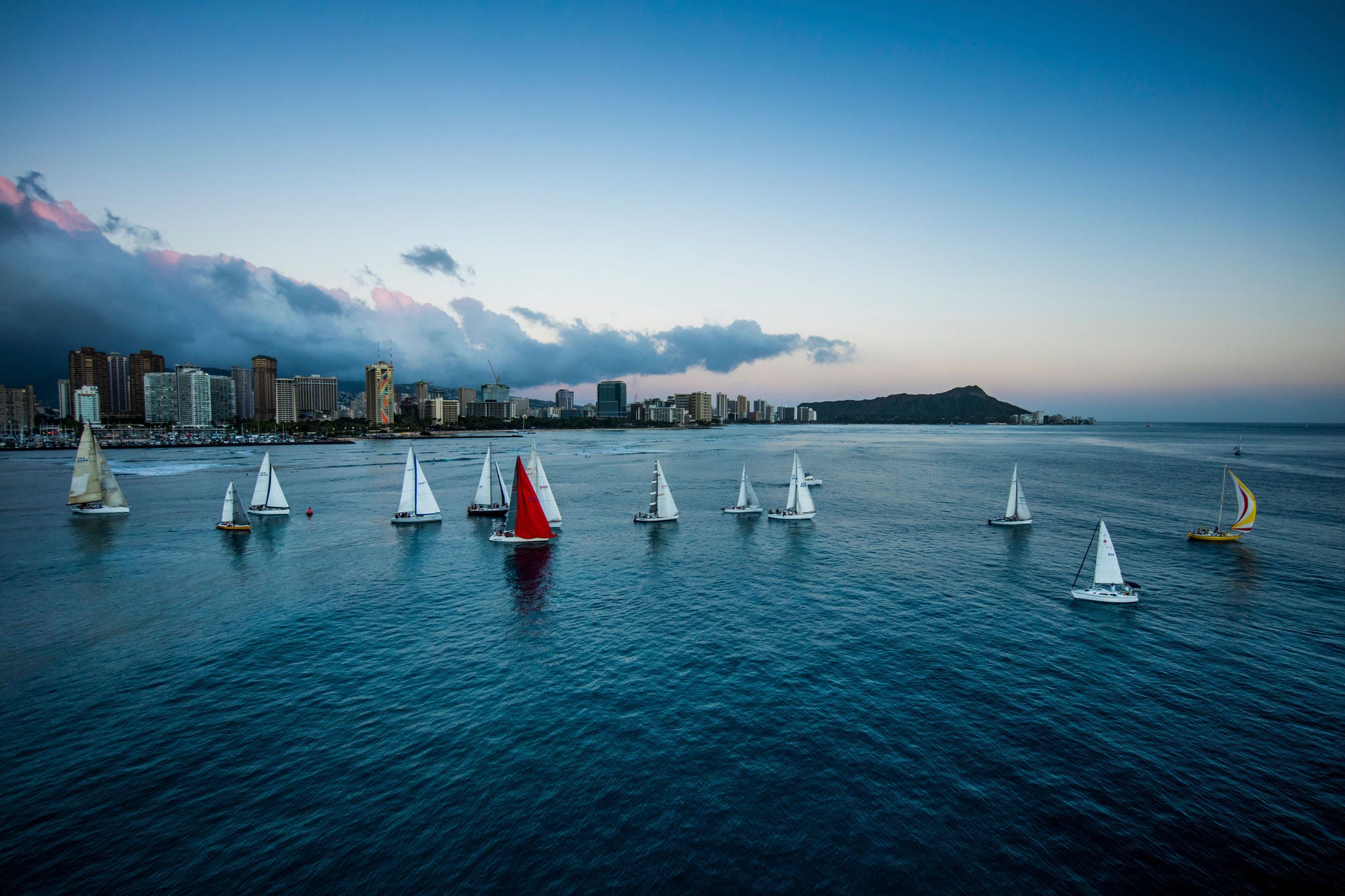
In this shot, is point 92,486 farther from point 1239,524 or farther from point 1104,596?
point 1239,524

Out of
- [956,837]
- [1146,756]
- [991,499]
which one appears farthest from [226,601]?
[991,499]

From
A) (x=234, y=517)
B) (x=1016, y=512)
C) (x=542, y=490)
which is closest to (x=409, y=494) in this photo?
(x=234, y=517)

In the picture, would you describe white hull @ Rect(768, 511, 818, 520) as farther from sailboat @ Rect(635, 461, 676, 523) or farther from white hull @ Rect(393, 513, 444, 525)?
white hull @ Rect(393, 513, 444, 525)

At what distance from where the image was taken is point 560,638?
38.9m

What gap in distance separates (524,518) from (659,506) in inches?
802

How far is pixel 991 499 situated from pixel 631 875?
327 ft

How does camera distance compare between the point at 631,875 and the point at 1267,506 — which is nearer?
the point at 631,875

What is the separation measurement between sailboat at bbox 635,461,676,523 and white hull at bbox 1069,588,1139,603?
46752 mm

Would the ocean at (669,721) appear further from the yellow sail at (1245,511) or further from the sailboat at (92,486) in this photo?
the sailboat at (92,486)

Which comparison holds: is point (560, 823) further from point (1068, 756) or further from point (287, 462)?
point (287, 462)

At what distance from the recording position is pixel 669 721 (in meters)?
28.3

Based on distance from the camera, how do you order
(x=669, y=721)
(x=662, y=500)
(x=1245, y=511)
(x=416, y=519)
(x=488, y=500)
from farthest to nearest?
1. (x=488, y=500)
2. (x=662, y=500)
3. (x=416, y=519)
4. (x=1245, y=511)
5. (x=669, y=721)

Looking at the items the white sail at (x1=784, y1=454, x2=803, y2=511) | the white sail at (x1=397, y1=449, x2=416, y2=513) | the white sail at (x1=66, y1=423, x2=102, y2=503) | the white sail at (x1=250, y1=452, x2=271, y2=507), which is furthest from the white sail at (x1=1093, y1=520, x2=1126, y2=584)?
the white sail at (x1=66, y1=423, x2=102, y2=503)

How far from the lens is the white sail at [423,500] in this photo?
7969cm
